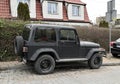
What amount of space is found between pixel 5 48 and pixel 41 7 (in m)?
10.3

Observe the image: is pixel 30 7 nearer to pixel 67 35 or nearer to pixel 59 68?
pixel 59 68

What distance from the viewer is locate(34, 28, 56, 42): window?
342 inches

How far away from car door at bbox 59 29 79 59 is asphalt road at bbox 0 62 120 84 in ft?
2.36

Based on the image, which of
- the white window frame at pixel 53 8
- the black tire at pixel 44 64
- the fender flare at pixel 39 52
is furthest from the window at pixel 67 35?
the white window frame at pixel 53 8

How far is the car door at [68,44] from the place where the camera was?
30.1 ft

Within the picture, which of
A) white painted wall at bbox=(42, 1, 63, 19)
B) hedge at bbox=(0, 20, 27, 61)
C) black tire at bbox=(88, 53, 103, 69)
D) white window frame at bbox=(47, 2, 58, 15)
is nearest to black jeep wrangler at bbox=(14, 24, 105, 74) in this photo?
black tire at bbox=(88, 53, 103, 69)

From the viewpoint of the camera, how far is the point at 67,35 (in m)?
9.34

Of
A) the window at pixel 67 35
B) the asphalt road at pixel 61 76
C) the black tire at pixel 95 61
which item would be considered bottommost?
the asphalt road at pixel 61 76

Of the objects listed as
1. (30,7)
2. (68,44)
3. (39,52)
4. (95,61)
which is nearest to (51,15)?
(30,7)

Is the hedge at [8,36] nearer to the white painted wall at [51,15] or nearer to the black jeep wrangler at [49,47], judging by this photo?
the black jeep wrangler at [49,47]

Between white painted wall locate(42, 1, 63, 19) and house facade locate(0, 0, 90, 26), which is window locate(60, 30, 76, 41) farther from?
white painted wall locate(42, 1, 63, 19)

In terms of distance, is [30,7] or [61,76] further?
[30,7]

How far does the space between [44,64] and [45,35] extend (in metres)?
1.18

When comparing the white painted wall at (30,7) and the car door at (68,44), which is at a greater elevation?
the white painted wall at (30,7)
